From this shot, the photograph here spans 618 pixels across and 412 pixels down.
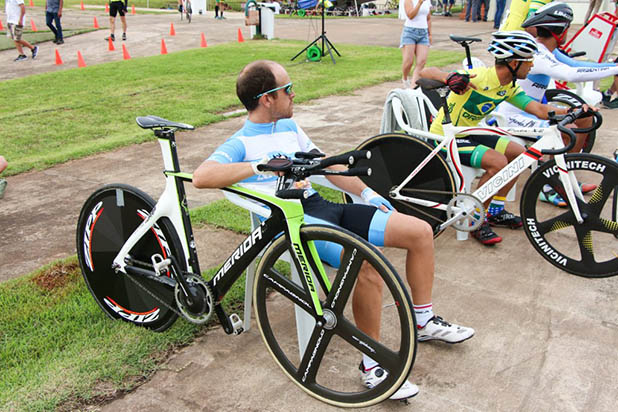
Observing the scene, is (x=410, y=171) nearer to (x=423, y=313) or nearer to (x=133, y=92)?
(x=423, y=313)

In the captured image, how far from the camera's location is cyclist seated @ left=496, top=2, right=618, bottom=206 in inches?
195

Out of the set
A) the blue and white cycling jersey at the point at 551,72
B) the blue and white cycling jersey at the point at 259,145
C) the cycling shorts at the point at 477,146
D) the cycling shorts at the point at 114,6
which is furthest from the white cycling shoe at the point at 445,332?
the cycling shorts at the point at 114,6

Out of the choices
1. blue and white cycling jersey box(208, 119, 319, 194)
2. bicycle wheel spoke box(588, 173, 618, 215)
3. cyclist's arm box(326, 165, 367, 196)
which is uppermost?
blue and white cycling jersey box(208, 119, 319, 194)

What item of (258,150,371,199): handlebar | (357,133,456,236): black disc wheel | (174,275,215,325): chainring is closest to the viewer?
(258,150,371,199): handlebar

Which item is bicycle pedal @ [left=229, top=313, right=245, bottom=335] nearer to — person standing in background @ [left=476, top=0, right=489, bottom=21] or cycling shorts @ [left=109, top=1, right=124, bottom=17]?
cycling shorts @ [left=109, top=1, right=124, bottom=17]

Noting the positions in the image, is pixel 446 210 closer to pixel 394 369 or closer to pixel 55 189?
pixel 394 369

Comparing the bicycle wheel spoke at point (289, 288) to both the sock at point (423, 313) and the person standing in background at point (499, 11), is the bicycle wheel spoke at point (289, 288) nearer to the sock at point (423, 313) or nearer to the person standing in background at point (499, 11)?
the sock at point (423, 313)

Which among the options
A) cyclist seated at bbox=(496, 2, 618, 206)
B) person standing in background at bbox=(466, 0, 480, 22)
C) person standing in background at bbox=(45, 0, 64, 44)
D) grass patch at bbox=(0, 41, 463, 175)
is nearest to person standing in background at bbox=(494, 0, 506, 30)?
person standing in background at bbox=(466, 0, 480, 22)

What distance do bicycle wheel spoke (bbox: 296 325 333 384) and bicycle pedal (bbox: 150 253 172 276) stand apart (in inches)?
35.9

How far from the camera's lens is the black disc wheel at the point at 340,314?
2.53 metres

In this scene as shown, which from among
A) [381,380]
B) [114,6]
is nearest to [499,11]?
[114,6]

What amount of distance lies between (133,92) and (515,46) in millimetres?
8181

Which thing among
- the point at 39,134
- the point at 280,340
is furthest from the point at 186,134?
the point at 280,340

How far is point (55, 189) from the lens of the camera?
19.7ft
